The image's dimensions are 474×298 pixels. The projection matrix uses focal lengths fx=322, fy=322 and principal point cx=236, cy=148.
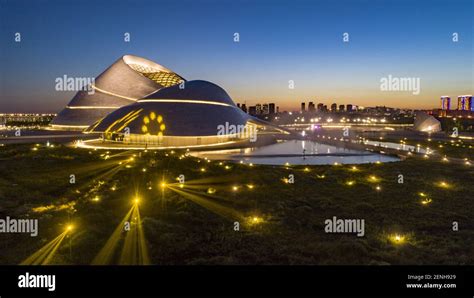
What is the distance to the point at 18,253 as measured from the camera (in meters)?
10.4

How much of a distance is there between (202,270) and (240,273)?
3.65ft

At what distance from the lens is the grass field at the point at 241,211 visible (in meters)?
10.5

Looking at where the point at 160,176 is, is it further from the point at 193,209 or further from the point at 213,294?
the point at 213,294

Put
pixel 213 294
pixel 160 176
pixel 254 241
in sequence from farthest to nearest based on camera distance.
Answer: pixel 160 176, pixel 254 241, pixel 213 294

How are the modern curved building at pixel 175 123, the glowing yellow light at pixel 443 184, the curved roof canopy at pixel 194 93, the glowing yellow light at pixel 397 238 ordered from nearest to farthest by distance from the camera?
the glowing yellow light at pixel 397 238 → the glowing yellow light at pixel 443 184 → the modern curved building at pixel 175 123 → the curved roof canopy at pixel 194 93

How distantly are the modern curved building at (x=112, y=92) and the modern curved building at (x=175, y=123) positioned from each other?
24.7 meters

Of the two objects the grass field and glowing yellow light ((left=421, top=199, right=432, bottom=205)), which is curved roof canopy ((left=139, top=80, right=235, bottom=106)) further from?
glowing yellow light ((left=421, top=199, right=432, bottom=205))

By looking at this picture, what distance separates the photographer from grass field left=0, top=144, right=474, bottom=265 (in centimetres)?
1053

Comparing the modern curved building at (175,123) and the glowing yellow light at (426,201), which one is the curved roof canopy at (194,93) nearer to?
the modern curved building at (175,123)

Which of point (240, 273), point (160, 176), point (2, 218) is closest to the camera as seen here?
point (240, 273)

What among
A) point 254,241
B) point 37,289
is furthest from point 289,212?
point 37,289
